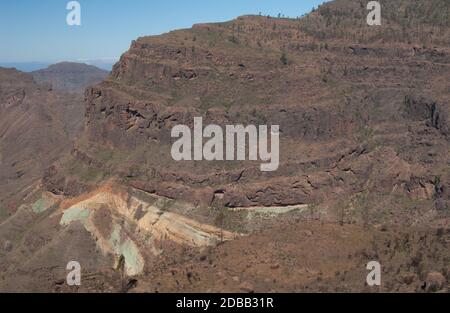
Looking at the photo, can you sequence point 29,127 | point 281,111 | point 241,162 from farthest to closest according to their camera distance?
point 29,127, point 281,111, point 241,162

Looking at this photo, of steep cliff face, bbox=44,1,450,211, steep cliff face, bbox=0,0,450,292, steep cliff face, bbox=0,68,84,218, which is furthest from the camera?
steep cliff face, bbox=0,68,84,218

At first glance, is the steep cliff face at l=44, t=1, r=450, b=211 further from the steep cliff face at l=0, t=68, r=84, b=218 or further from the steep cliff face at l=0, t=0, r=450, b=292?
the steep cliff face at l=0, t=68, r=84, b=218

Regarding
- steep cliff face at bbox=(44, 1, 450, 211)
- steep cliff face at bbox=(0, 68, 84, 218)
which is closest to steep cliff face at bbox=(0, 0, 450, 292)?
steep cliff face at bbox=(44, 1, 450, 211)

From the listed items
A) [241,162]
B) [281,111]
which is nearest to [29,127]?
[281,111]

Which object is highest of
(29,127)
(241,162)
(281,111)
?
(281,111)

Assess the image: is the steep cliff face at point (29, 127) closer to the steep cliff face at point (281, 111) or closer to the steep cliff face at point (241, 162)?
the steep cliff face at point (241, 162)

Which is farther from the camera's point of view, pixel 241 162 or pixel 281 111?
pixel 281 111

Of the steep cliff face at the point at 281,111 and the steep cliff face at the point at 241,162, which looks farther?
the steep cliff face at the point at 281,111

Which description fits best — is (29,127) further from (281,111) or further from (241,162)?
(241,162)

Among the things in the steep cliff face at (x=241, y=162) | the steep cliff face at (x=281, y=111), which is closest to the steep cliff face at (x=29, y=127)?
the steep cliff face at (x=241, y=162)

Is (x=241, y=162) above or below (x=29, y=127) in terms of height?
above
